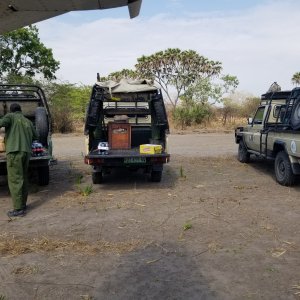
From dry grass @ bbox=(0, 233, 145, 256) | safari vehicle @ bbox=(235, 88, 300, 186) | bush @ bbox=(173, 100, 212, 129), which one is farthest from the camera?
bush @ bbox=(173, 100, 212, 129)

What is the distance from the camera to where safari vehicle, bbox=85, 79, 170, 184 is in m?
8.09

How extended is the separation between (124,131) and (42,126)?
191cm

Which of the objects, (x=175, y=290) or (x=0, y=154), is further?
(x=0, y=154)

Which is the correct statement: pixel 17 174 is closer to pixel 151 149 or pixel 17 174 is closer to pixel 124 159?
pixel 124 159

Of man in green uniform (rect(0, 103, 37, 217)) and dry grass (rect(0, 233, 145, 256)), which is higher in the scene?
man in green uniform (rect(0, 103, 37, 217))

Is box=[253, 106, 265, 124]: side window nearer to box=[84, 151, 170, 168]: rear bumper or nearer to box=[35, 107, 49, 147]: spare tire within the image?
box=[84, 151, 170, 168]: rear bumper

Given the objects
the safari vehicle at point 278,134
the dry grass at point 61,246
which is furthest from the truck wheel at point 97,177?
the safari vehicle at point 278,134

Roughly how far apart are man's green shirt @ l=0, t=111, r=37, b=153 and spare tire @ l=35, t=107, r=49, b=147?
154cm

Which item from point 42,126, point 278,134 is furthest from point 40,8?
point 278,134

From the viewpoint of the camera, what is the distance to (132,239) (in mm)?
5109

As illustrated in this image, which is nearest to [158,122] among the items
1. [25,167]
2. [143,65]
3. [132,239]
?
[25,167]

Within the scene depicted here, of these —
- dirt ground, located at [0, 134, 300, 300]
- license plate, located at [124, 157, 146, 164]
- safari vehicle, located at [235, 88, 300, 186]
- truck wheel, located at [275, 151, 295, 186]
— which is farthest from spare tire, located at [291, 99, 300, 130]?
license plate, located at [124, 157, 146, 164]

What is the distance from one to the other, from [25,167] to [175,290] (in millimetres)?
3890

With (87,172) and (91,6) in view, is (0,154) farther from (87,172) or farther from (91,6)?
(91,6)
